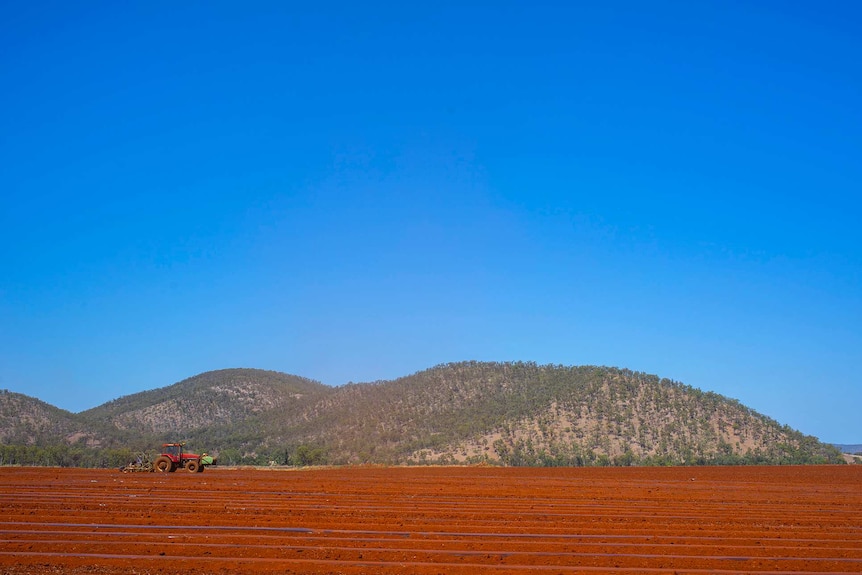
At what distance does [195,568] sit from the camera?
14.4 meters

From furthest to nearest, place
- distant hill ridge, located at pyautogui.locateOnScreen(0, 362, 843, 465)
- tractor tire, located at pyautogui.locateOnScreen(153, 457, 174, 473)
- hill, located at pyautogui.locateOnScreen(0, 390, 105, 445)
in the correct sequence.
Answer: hill, located at pyautogui.locateOnScreen(0, 390, 105, 445) < distant hill ridge, located at pyautogui.locateOnScreen(0, 362, 843, 465) < tractor tire, located at pyautogui.locateOnScreen(153, 457, 174, 473)

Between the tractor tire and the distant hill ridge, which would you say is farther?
the distant hill ridge

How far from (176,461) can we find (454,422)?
2317 inches

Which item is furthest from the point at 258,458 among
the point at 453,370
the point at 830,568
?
the point at 830,568

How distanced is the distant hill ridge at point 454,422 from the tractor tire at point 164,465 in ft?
97.5

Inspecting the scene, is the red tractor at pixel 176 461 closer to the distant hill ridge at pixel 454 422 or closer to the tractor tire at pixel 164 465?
the tractor tire at pixel 164 465

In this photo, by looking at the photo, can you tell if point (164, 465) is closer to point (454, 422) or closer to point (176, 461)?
point (176, 461)

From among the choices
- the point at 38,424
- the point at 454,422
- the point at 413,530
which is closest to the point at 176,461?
the point at 413,530

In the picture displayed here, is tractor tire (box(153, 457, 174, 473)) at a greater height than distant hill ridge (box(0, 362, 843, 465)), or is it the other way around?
distant hill ridge (box(0, 362, 843, 465))

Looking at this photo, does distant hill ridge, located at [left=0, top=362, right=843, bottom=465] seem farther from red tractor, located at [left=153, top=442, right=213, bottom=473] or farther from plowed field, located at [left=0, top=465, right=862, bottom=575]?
plowed field, located at [left=0, top=465, right=862, bottom=575]

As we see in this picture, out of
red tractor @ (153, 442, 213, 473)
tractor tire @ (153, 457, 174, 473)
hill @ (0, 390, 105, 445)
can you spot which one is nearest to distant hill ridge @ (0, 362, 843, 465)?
hill @ (0, 390, 105, 445)

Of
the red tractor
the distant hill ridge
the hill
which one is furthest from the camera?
the hill

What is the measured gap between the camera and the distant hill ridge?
8369 centimetres

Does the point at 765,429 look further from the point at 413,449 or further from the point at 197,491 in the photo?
the point at 197,491
